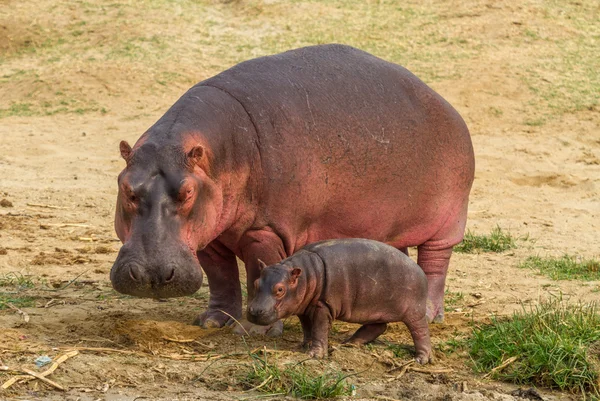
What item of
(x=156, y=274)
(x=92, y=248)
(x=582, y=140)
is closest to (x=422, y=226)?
(x=156, y=274)

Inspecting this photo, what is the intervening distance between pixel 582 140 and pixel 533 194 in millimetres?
2137

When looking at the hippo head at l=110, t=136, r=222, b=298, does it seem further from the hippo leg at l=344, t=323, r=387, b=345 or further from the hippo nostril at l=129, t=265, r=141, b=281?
the hippo leg at l=344, t=323, r=387, b=345

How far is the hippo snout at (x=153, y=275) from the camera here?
15.8 feet

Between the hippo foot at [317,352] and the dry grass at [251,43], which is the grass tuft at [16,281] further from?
the dry grass at [251,43]

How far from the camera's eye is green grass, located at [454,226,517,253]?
8625 millimetres

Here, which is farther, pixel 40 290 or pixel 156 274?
pixel 40 290

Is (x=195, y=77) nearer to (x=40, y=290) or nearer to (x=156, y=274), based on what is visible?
(x=40, y=290)

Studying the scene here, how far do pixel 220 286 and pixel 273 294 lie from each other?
1.01 metres

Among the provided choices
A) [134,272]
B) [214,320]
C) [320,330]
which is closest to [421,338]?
[320,330]

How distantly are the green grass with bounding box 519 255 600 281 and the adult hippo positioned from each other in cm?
130

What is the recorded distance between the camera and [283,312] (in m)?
5.20

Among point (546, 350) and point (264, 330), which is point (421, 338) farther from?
point (264, 330)

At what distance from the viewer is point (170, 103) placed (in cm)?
1342

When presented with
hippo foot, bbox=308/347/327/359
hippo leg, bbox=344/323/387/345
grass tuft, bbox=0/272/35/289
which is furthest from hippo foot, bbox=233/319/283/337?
grass tuft, bbox=0/272/35/289
